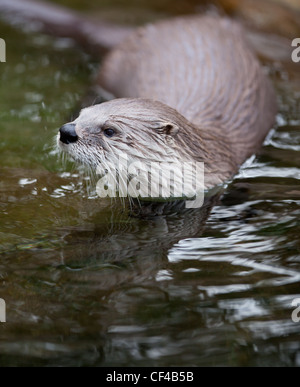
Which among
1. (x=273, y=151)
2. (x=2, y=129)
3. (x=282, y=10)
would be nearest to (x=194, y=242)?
(x=273, y=151)

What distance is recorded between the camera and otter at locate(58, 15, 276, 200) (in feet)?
10.3

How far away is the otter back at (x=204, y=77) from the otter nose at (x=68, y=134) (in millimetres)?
850

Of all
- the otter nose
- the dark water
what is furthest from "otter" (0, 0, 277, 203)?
the dark water

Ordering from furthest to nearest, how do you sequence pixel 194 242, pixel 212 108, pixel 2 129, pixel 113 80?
pixel 113 80
pixel 2 129
pixel 212 108
pixel 194 242

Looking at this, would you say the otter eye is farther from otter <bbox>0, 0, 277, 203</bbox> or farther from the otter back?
the otter back

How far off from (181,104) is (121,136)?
0.82m

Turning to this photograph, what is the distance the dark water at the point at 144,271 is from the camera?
2.26 meters

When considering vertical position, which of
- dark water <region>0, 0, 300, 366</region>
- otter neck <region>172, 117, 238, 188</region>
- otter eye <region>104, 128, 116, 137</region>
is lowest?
dark water <region>0, 0, 300, 366</region>

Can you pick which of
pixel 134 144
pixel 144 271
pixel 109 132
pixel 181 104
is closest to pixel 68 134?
pixel 109 132

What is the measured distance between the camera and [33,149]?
398 cm

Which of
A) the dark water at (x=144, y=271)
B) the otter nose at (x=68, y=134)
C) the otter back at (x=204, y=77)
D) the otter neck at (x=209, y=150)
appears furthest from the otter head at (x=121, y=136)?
the otter back at (x=204, y=77)

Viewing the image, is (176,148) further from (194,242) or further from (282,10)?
(282,10)

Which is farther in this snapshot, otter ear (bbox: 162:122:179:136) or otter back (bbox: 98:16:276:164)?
otter back (bbox: 98:16:276:164)

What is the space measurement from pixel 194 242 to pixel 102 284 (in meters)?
0.55
